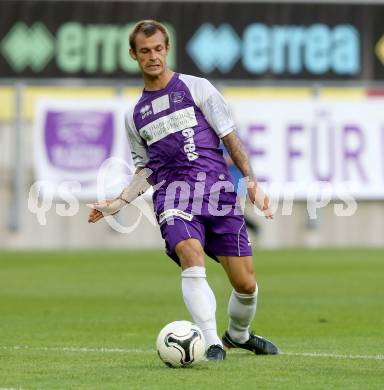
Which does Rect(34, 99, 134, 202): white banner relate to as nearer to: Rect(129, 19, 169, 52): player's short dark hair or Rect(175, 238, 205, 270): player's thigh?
Rect(129, 19, 169, 52): player's short dark hair

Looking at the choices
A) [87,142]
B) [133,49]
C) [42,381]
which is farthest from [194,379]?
[87,142]

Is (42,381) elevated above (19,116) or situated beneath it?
situated beneath

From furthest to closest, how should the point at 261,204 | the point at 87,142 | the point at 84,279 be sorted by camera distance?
1. the point at 87,142
2. the point at 84,279
3. the point at 261,204

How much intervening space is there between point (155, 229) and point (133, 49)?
16.6m

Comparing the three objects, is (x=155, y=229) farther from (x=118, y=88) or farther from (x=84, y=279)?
(x=84, y=279)

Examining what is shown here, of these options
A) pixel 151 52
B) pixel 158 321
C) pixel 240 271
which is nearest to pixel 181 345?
pixel 240 271

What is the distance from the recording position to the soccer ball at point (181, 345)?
8.60 m

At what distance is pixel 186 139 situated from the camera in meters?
9.27

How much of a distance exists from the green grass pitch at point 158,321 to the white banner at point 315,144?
192cm

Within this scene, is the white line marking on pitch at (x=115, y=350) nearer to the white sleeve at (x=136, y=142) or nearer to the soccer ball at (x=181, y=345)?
the soccer ball at (x=181, y=345)

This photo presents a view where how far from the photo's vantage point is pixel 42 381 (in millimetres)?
8141

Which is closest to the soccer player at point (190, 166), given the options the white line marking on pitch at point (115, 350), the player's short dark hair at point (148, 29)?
the player's short dark hair at point (148, 29)

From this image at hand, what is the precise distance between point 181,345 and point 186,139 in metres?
1.44

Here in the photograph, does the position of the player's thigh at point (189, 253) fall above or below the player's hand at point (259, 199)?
below
